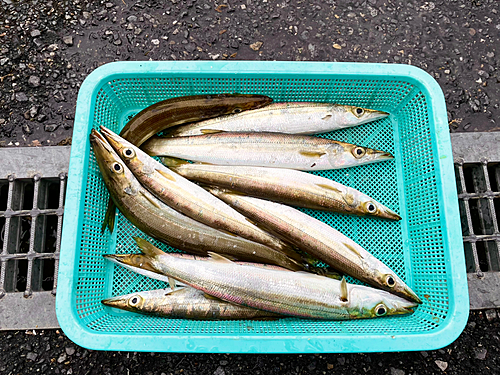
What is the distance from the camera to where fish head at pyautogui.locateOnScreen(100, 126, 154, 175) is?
9.05 ft

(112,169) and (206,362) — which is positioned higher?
(112,169)

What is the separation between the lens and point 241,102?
10.0 ft

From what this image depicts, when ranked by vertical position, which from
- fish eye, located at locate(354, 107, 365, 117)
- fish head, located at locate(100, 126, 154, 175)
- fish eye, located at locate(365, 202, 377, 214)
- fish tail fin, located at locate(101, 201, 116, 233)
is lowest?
fish tail fin, located at locate(101, 201, 116, 233)

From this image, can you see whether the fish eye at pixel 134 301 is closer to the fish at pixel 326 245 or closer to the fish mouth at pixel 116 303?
the fish mouth at pixel 116 303

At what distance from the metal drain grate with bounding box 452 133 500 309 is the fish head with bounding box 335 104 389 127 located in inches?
36.7

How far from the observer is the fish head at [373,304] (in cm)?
268

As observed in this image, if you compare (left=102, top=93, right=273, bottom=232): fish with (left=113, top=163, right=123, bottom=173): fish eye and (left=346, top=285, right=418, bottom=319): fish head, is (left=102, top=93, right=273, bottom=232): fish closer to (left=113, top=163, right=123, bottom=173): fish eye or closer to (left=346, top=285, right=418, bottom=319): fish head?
(left=113, top=163, right=123, bottom=173): fish eye

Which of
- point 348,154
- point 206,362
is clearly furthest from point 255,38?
point 206,362

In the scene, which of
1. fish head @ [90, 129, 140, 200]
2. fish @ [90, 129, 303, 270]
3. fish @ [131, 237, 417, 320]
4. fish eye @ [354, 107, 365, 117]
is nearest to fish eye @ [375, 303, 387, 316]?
fish @ [131, 237, 417, 320]

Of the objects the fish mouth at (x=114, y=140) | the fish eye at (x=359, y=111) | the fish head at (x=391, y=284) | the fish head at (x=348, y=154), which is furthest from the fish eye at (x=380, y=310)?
the fish mouth at (x=114, y=140)

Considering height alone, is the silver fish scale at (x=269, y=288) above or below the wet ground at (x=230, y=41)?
below

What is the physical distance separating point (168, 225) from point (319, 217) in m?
1.38

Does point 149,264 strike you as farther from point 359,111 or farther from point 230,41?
point 230,41

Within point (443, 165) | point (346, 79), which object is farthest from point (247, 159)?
point (443, 165)
